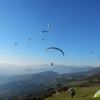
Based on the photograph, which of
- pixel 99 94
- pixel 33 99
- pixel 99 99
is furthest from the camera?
pixel 33 99

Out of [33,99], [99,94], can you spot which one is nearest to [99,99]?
[99,94]

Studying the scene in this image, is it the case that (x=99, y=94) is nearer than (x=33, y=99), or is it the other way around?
(x=99, y=94)

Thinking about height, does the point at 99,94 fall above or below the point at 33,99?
above

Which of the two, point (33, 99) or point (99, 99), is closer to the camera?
point (99, 99)

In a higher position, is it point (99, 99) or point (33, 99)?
point (99, 99)

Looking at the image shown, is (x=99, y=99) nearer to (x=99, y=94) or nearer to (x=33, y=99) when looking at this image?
(x=99, y=94)

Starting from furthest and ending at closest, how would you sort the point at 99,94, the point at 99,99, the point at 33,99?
the point at 33,99 → the point at 99,94 → the point at 99,99
